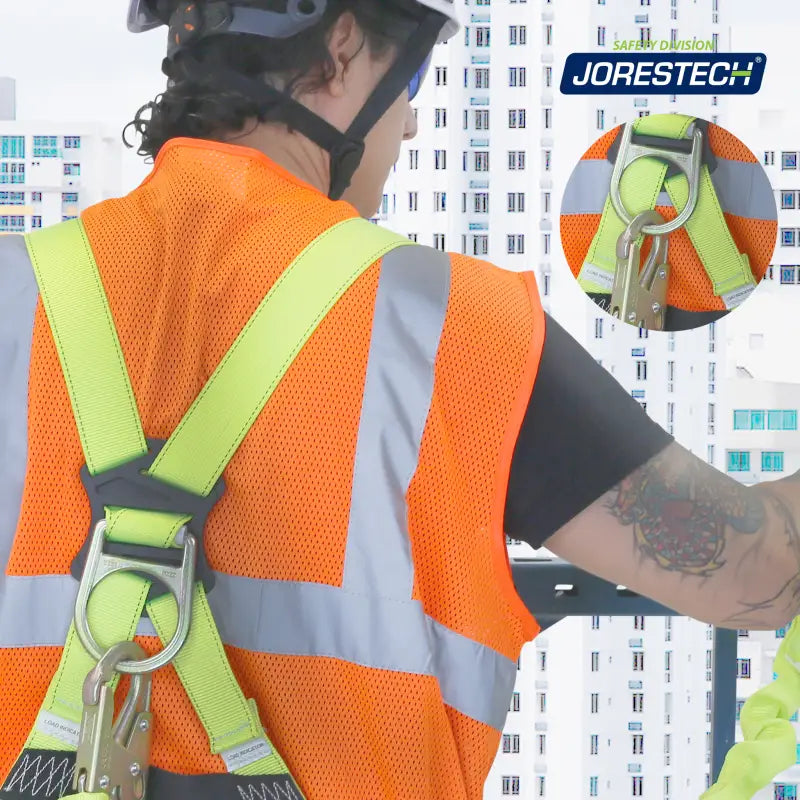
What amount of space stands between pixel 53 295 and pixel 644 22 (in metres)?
1.95

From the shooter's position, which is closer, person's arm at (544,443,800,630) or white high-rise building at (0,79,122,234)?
person's arm at (544,443,800,630)

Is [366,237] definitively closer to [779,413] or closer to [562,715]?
[779,413]

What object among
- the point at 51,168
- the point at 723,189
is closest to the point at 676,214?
the point at 723,189

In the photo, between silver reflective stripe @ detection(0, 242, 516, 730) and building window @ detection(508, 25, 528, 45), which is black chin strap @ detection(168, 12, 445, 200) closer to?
silver reflective stripe @ detection(0, 242, 516, 730)

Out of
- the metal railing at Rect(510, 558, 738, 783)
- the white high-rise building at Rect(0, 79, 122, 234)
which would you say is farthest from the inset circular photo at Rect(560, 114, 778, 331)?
the white high-rise building at Rect(0, 79, 122, 234)

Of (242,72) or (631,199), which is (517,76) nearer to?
(631,199)

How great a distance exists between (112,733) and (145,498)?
125 millimetres

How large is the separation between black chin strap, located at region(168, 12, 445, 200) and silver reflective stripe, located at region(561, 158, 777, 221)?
105cm

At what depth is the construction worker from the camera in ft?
1.88

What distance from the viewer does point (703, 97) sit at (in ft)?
6.62

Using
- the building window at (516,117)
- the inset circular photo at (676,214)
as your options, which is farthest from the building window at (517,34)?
the inset circular photo at (676,214)

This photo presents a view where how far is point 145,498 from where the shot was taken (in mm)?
573

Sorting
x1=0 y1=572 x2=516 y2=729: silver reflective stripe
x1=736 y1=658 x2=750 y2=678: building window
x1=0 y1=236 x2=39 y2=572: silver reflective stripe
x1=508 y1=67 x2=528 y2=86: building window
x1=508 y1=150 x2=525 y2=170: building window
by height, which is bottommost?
x1=736 y1=658 x2=750 y2=678: building window

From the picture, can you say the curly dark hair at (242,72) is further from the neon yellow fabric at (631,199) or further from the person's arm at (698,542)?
the neon yellow fabric at (631,199)
